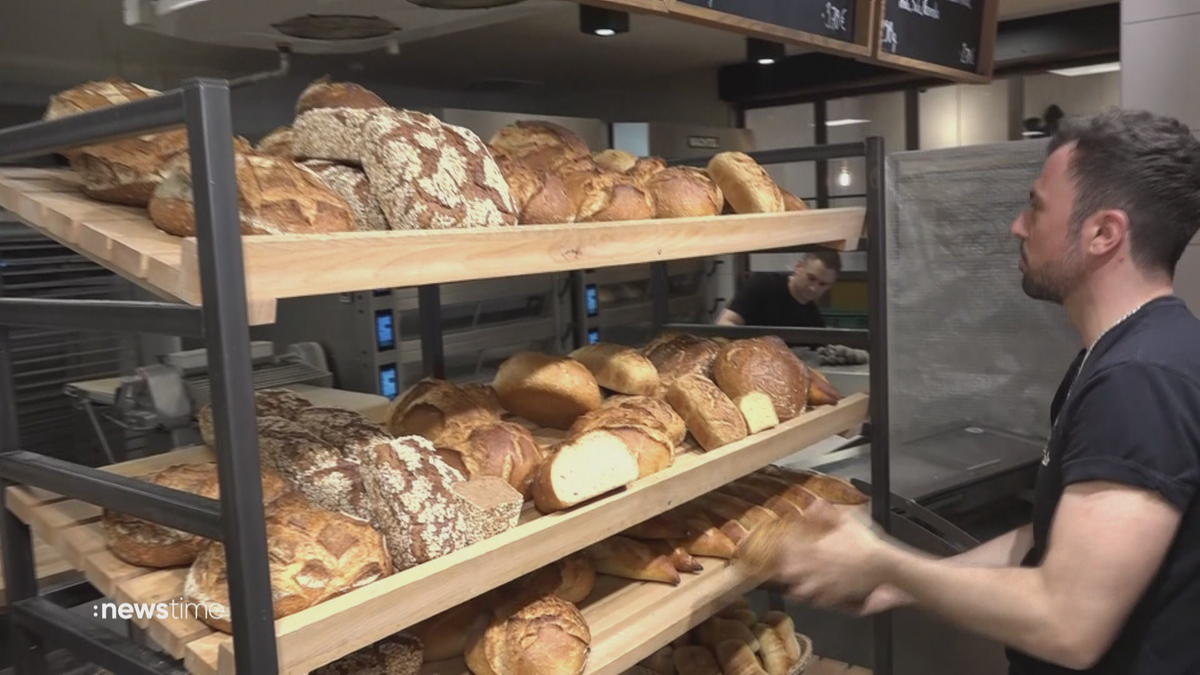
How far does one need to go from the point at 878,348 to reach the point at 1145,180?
61 centimetres

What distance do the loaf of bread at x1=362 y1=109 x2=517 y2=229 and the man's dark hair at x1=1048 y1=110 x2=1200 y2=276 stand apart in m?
0.86

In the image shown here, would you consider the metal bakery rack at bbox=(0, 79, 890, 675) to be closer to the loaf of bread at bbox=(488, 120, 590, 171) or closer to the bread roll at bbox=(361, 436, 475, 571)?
the bread roll at bbox=(361, 436, 475, 571)

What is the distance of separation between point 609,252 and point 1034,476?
132cm

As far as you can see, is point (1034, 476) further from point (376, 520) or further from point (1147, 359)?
point (376, 520)

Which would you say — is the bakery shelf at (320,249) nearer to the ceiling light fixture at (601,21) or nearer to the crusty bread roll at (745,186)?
the crusty bread roll at (745,186)

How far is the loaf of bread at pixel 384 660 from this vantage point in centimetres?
116

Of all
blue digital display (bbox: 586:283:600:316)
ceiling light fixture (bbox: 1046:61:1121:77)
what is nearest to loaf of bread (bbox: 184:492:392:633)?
blue digital display (bbox: 586:283:600:316)

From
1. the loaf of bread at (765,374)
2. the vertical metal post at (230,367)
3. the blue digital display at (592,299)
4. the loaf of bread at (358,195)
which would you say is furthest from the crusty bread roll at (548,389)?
the blue digital display at (592,299)

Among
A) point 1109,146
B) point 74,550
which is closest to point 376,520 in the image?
point 74,550

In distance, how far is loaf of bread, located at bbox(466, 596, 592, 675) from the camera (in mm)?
1209

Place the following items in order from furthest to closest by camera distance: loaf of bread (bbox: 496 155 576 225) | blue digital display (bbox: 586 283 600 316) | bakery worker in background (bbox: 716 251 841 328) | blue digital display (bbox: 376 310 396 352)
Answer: blue digital display (bbox: 586 283 600 316) < bakery worker in background (bbox: 716 251 841 328) < blue digital display (bbox: 376 310 396 352) < loaf of bread (bbox: 496 155 576 225)

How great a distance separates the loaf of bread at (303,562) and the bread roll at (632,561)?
62 centimetres

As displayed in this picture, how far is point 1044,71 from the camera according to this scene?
4441mm

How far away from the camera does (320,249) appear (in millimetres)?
883
